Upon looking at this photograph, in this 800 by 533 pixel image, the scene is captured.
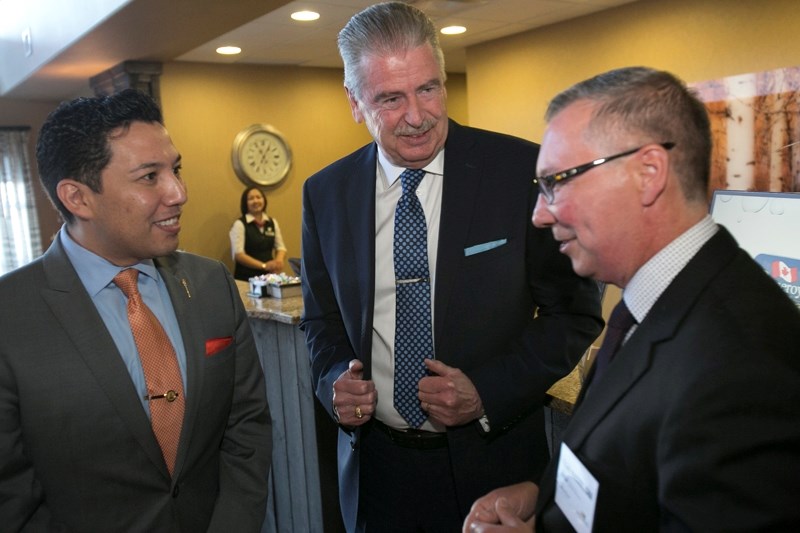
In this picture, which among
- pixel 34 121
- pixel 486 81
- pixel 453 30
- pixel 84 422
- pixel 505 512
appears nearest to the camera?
pixel 505 512

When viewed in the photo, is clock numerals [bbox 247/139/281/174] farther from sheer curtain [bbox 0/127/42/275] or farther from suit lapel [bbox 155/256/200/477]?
suit lapel [bbox 155/256/200/477]

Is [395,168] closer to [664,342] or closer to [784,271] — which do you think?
[664,342]

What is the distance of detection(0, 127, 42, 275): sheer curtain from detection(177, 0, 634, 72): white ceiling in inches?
179

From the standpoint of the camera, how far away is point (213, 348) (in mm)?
1527

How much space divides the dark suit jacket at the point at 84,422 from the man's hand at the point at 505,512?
0.66 metres

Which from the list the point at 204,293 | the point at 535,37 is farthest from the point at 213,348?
the point at 535,37

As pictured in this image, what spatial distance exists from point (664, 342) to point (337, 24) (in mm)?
5102

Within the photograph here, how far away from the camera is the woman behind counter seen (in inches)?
271

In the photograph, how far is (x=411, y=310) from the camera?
1.58m

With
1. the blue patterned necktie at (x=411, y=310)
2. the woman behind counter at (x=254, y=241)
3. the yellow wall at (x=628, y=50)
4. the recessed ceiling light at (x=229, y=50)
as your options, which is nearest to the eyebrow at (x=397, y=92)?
the blue patterned necktie at (x=411, y=310)

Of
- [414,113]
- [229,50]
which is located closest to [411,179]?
[414,113]

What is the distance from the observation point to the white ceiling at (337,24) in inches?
197

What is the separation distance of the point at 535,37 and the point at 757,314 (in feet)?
19.9

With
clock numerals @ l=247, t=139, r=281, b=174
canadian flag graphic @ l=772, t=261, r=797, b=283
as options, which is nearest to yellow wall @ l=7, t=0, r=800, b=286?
clock numerals @ l=247, t=139, r=281, b=174
